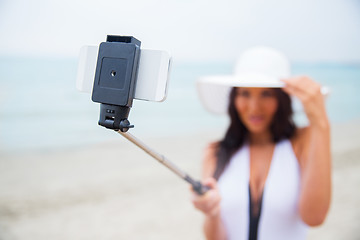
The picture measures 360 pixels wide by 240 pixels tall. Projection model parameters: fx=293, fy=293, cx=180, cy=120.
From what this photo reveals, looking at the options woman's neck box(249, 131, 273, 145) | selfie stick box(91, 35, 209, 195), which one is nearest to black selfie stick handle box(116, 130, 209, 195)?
selfie stick box(91, 35, 209, 195)

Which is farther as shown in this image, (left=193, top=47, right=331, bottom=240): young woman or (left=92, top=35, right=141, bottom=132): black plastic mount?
(left=193, top=47, right=331, bottom=240): young woman

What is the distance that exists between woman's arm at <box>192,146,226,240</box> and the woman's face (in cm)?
24

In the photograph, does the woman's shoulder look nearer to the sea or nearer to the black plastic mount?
the black plastic mount

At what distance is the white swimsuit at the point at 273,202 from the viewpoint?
42.1 inches

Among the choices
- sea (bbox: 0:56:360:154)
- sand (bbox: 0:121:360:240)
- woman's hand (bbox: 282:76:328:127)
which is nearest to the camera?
woman's hand (bbox: 282:76:328:127)

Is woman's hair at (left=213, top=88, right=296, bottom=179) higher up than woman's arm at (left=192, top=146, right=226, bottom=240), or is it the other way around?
woman's hair at (left=213, top=88, right=296, bottom=179)

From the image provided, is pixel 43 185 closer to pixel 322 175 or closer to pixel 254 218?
pixel 254 218

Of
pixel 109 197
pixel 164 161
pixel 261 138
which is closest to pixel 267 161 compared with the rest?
pixel 261 138

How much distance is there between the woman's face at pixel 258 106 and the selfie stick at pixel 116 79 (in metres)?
0.80

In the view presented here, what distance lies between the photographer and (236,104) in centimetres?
131

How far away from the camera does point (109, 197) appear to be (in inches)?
120

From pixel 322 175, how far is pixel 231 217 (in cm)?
37

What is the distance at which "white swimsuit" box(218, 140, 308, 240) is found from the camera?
1068 millimetres

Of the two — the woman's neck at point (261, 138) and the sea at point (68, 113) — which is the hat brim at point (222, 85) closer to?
the woman's neck at point (261, 138)
